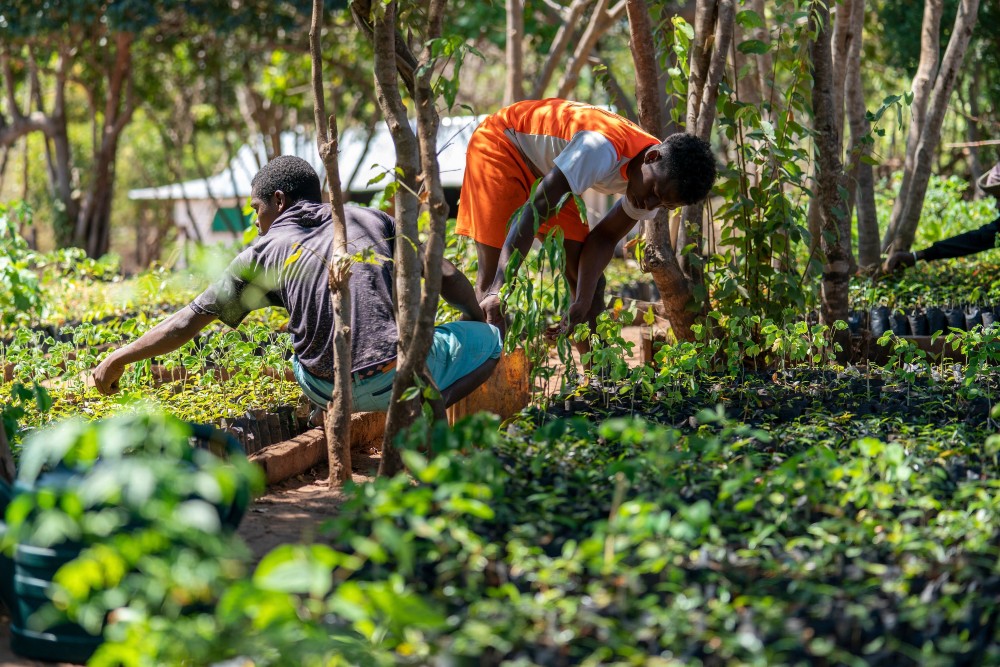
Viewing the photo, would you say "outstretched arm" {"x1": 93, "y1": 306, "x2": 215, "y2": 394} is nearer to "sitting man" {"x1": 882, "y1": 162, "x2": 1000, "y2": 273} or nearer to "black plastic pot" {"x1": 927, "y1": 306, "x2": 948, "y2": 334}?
"black plastic pot" {"x1": 927, "y1": 306, "x2": 948, "y2": 334}

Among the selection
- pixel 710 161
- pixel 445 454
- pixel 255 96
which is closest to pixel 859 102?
pixel 710 161

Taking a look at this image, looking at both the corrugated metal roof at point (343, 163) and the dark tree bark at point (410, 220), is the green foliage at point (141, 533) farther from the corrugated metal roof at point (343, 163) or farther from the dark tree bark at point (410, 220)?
the corrugated metal roof at point (343, 163)

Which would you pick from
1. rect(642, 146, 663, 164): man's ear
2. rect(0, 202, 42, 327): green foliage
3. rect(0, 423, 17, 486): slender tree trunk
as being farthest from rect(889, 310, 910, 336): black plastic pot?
rect(0, 423, 17, 486): slender tree trunk

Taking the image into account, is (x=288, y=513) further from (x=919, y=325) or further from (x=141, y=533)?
(x=919, y=325)

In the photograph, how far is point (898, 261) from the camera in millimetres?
6297

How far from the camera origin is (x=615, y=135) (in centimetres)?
375

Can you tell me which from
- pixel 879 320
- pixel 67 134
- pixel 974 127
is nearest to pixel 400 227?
pixel 879 320

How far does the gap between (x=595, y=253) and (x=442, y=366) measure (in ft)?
3.38

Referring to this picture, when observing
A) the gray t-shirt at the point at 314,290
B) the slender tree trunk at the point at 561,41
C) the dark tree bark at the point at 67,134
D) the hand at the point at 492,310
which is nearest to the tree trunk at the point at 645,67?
the hand at the point at 492,310

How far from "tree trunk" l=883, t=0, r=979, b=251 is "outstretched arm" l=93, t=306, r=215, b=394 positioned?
15.8 feet

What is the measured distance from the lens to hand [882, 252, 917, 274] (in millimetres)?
6277

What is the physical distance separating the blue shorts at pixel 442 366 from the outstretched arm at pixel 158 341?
1.16ft

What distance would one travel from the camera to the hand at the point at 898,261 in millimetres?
6277

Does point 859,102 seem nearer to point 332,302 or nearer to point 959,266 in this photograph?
point 959,266
